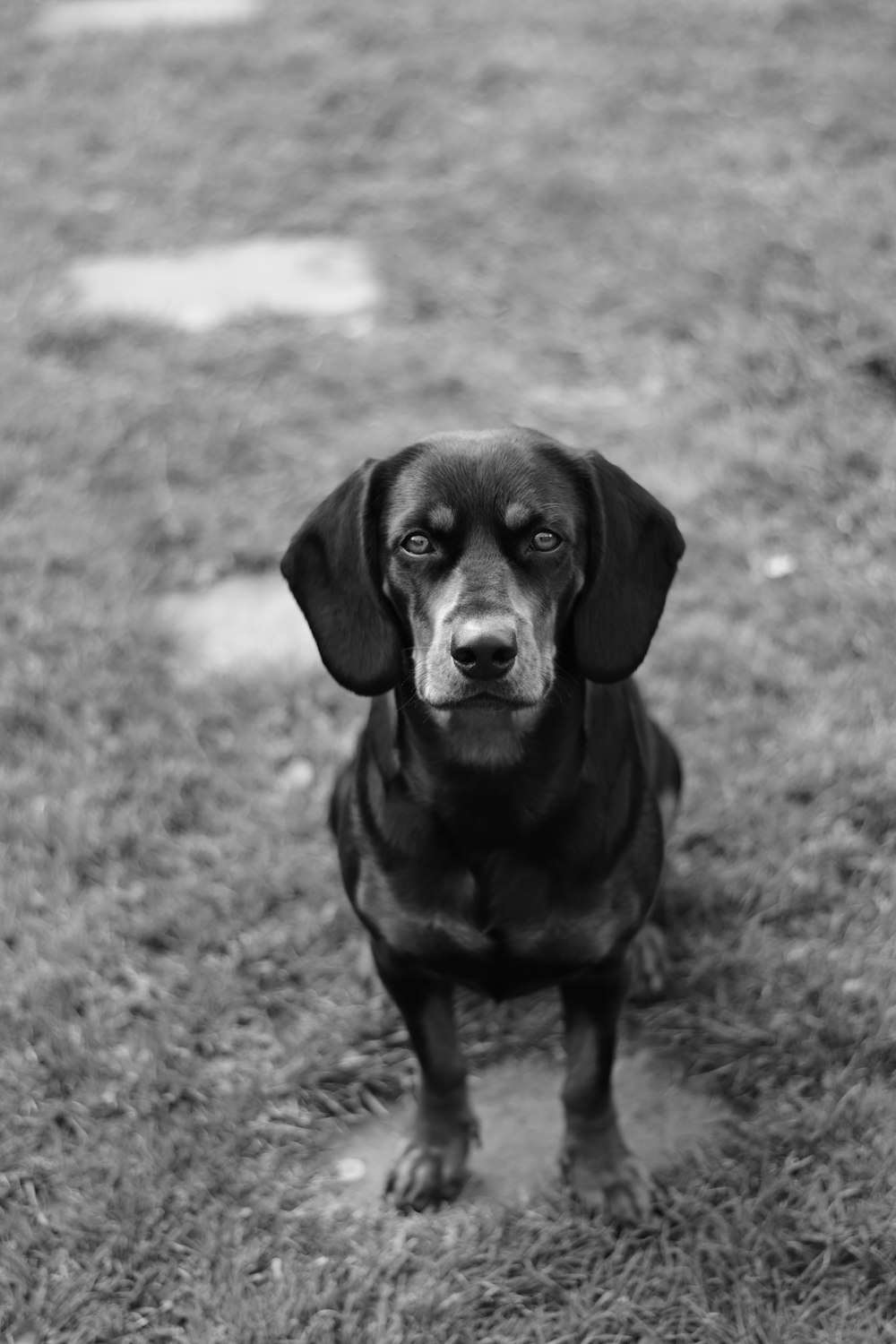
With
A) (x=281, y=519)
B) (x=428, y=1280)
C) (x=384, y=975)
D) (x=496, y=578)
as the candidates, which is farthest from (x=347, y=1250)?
(x=281, y=519)

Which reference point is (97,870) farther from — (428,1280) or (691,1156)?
(691,1156)

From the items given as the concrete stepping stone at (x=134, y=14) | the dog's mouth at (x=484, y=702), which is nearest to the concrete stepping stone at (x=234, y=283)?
the concrete stepping stone at (x=134, y=14)

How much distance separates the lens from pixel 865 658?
383 cm

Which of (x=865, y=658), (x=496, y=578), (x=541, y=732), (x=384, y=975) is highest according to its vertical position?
(x=496, y=578)

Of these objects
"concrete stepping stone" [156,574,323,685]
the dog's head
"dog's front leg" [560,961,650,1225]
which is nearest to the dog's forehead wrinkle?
the dog's head

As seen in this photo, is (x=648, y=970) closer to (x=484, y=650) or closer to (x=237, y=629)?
(x=484, y=650)

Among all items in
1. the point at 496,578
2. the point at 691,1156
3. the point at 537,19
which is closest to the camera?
the point at 496,578

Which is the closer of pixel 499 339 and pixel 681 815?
pixel 681 815

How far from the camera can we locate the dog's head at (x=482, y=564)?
2.25 m

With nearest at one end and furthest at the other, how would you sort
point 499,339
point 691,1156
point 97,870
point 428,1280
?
point 428,1280 → point 691,1156 → point 97,870 → point 499,339

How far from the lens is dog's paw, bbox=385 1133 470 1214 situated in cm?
271

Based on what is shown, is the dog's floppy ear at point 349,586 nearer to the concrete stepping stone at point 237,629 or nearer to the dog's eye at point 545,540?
the dog's eye at point 545,540

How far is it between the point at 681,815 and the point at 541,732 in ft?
3.90

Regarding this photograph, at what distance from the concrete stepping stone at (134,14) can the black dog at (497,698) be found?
22.5ft
